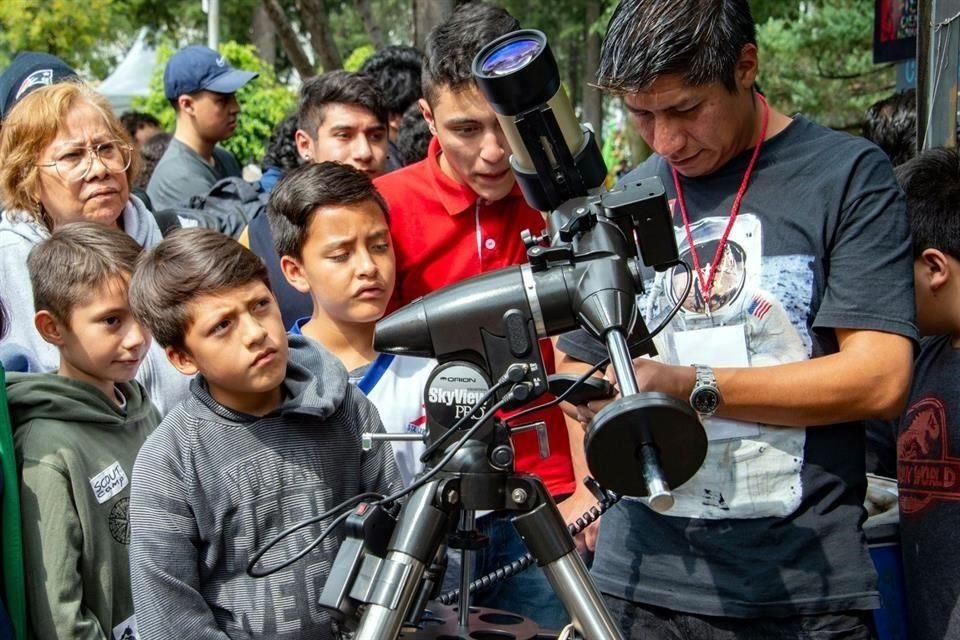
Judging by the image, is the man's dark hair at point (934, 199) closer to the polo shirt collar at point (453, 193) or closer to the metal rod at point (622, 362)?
the polo shirt collar at point (453, 193)

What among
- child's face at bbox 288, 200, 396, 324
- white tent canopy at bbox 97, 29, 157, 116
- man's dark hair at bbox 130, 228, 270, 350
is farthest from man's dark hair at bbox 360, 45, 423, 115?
white tent canopy at bbox 97, 29, 157, 116

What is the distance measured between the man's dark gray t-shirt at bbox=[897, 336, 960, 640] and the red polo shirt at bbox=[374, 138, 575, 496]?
2.63ft

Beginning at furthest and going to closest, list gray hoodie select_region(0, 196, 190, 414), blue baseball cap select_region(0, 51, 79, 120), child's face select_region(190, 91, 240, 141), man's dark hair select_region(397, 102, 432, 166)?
1. child's face select_region(190, 91, 240, 141)
2. man's dark hair select_region(397, 102, 432, 166)
3. blue baseball cap select_region(0, 51, 79, 120)
4. gray hoodie select_region(0, 196, 190, 414)

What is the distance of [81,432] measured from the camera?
2799 millimetres

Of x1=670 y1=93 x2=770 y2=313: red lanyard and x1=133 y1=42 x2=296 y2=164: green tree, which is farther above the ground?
x1=670 y1=93 x2=770 y2=313: red lanyard

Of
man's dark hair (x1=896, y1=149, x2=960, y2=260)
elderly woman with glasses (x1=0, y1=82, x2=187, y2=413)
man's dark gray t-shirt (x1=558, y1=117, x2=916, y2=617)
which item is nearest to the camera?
man's dark gray t-shirt (x1=558, y1=117, x2=916, y2=617)

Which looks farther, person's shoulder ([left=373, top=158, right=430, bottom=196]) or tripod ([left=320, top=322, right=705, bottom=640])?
person's shoulder ([left=373, top=158, right=430, bottom=196])

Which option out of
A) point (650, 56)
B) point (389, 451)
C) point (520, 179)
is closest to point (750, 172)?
point (650, 56)

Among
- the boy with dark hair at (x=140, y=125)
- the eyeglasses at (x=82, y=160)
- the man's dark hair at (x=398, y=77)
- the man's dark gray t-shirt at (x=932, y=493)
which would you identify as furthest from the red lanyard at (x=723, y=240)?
the boy with dark hair at (x=140, y=125)

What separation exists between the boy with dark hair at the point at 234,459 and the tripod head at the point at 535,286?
694 millimetres

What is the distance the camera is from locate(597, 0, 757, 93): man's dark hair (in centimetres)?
209

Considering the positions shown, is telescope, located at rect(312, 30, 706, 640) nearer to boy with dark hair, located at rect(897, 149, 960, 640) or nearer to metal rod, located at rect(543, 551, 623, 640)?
metal rod, located at rect(543, 551, 623, 640)

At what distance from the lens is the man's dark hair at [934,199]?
261cm

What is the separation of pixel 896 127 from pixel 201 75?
3.48 meters
